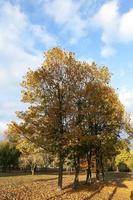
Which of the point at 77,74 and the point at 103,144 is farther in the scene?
the point at 103,144

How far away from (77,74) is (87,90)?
2.24m

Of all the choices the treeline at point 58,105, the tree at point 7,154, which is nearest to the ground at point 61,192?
the treeline at point 58,105

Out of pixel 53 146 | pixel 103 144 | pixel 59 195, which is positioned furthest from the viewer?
pixel 103 144

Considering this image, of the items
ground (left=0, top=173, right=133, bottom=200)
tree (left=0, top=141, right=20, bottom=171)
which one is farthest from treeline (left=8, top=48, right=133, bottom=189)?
tree (left=0, top=141, right=20, bottom=171)

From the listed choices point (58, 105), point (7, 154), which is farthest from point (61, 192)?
point (7, 154)

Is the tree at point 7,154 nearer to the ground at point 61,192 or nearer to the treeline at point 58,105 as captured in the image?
the ground at point 61,192

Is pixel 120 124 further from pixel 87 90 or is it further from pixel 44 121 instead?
pixel 44 121

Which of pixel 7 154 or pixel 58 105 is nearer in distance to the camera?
pixel 58 105

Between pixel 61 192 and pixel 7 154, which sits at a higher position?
pixel 7 154

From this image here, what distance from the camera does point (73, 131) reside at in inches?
1336

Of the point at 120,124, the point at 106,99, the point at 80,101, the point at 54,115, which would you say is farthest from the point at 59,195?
the point at 120,124

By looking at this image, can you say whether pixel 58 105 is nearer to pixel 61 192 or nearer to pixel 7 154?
pixel 61 192

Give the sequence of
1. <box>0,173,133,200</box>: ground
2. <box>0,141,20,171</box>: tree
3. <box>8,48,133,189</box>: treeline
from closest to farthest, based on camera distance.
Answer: <box>0,173,133,200</box>: ground, <box>8,48,133,189</box>: treeline, <box>0,141,20,171</box>: tree

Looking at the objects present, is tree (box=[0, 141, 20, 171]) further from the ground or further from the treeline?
the treeline
